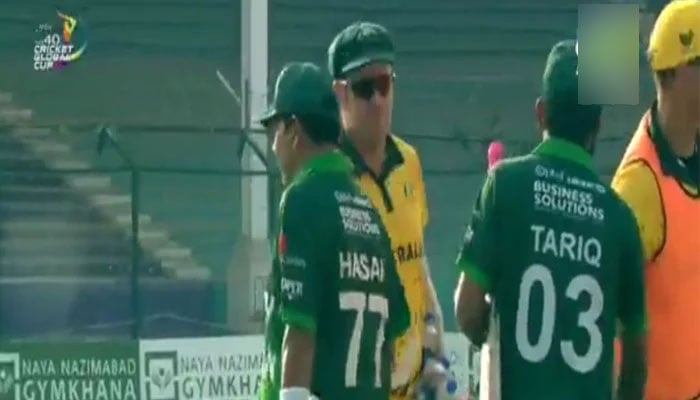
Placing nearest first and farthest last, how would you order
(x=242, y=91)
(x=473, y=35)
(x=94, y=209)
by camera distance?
(x=94, y=209) < (x=242, y=91) < (x=473, y=35)

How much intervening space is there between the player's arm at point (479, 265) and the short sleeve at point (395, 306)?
45 centimetres

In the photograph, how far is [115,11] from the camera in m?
24.7

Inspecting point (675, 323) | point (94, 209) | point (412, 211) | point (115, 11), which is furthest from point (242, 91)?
point (675, 323)

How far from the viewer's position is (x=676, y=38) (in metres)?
6.11

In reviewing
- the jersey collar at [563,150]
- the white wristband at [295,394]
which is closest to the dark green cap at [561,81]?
the jersey collar at [563,150]

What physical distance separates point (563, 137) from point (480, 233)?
14.6 inches

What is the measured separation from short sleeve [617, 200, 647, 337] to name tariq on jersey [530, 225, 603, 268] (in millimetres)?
98

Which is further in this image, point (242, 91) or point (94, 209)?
point (242, 91)

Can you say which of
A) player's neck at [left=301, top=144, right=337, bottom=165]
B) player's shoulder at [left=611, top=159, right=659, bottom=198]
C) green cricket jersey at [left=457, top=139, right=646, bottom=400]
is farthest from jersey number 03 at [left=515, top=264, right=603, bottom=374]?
player's neck at [left=301, top=144, right=337, bottom=165]

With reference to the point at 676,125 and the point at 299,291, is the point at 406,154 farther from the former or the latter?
the point at 299,291

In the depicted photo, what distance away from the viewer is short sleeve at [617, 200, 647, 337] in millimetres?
5867

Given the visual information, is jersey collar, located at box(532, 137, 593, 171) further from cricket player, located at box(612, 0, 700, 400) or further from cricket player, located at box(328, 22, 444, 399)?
cricket player, located at box(328, 22, 444, 399)

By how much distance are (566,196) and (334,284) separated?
0.75m

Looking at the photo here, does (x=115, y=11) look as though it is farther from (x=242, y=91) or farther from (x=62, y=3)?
(x=242, y=91)
